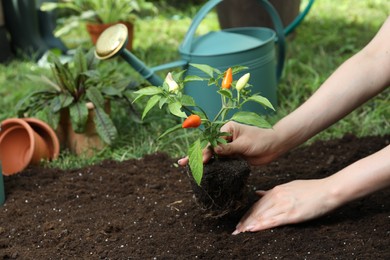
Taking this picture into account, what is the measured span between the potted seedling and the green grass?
31.4 inches

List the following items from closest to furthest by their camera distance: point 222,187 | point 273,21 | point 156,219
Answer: point 222,187 < point 156,219 < point 273,21

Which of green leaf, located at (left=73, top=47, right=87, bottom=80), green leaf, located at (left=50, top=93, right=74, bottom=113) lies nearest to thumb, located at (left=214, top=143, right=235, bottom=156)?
green leaf, located at (left=50, top=93, right=74, bottom=113)

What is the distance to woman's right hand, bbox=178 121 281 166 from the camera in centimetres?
203

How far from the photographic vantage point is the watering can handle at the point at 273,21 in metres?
2.98

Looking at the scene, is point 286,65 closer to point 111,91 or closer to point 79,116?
point 111,91

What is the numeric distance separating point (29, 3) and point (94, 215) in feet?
8.64

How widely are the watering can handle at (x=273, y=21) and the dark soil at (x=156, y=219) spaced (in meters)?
0.59

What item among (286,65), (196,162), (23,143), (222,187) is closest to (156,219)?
(222,187)

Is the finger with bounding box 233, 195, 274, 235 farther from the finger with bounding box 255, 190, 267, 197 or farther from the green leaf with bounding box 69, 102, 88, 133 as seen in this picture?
the green leaf with bounding box 69, 102, 88, 133

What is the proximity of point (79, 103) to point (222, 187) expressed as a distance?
1080 mm

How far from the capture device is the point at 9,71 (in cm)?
415

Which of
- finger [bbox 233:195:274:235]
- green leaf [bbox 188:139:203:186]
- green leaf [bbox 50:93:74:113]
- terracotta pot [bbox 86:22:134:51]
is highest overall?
green leaf [bbox 188:139:203:186]

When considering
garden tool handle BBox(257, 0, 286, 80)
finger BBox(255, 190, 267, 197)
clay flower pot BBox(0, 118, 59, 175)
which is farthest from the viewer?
garden tool handle BBox(257, 0, 286, 80)

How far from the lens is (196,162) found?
1839mm
